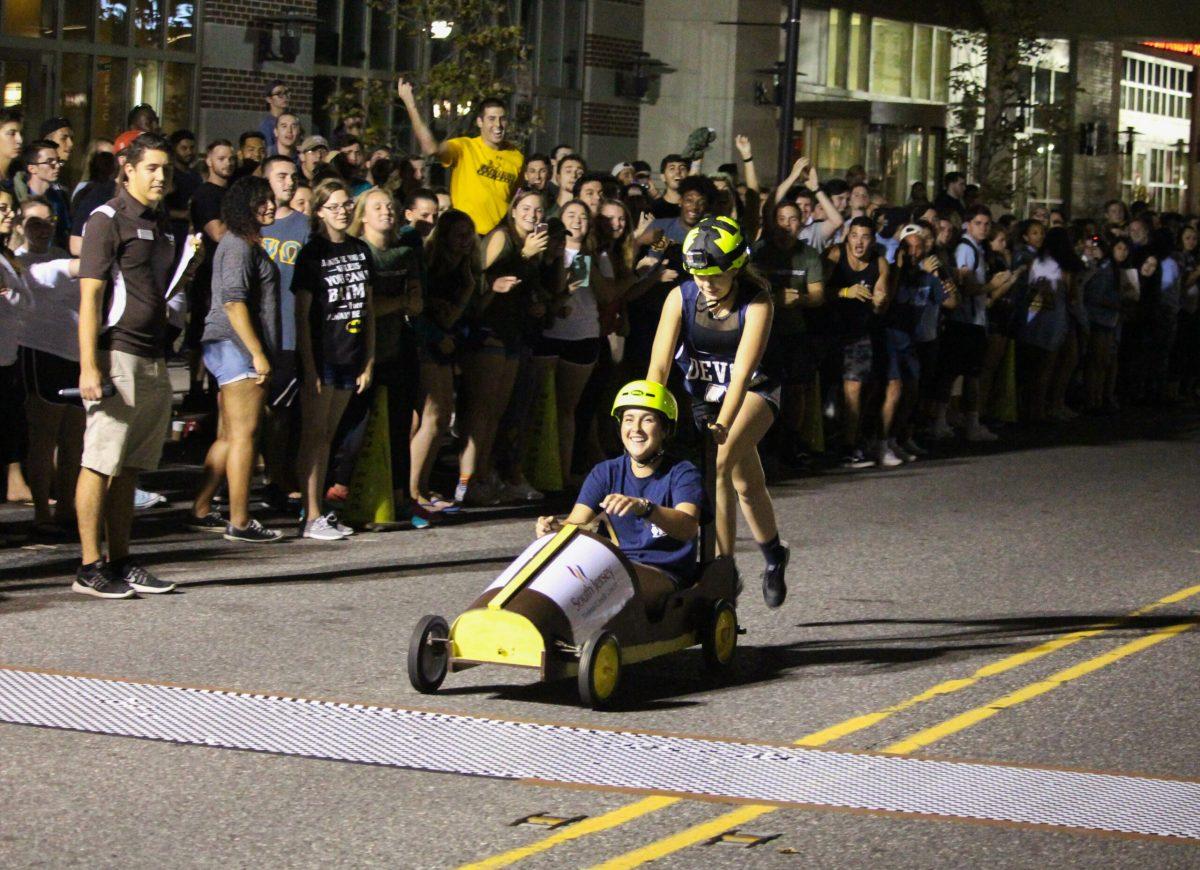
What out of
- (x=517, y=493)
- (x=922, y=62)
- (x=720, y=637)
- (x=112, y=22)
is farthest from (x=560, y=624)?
(x=922, y=62)

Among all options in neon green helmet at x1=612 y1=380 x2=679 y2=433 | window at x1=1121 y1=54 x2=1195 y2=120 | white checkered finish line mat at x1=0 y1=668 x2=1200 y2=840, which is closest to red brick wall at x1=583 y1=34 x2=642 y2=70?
neon green helmet at x1=612 y1=380 x2=679 y2=433

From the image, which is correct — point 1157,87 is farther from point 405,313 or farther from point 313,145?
point 405,313

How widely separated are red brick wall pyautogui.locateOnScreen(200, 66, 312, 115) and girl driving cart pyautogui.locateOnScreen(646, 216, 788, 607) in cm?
1537

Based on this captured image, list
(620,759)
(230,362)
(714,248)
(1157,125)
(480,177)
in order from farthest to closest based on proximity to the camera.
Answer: (1157,125), (480,177), (230,362), (714,248), (620,759)

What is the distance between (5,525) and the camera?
38.6 ft

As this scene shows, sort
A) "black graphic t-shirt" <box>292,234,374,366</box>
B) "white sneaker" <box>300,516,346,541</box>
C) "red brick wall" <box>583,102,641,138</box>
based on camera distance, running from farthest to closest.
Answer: "red brick wall" <box>583,102,641,138</box> → "white sneaker" <box>300,516,346,541</box> → "black graphic t-shirt" <box>292,234,374,366</box>

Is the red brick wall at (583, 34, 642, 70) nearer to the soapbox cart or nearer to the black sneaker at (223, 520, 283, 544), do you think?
the black sneaker at (223, 520, 283, 544)

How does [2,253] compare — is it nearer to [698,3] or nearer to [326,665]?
[326,665]

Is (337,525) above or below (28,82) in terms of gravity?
below

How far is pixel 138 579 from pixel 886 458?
8405 millimetres

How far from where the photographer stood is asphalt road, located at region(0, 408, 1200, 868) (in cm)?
610

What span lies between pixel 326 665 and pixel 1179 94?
58476 millimetres

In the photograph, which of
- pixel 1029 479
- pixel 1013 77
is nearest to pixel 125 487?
pixel 1029 479

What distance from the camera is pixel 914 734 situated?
770cm
